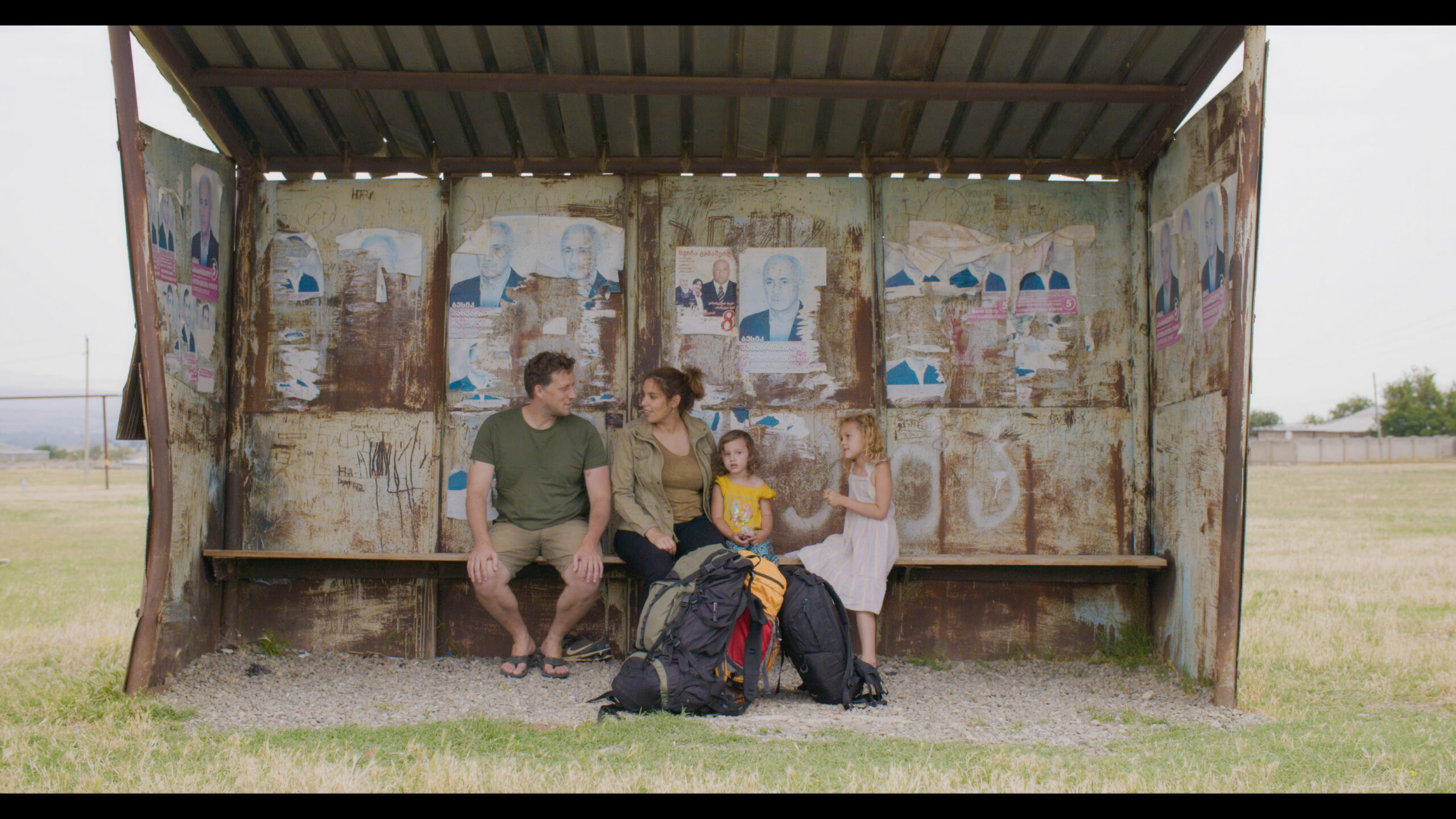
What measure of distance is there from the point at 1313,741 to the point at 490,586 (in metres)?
4.02

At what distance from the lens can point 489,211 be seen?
621 cm

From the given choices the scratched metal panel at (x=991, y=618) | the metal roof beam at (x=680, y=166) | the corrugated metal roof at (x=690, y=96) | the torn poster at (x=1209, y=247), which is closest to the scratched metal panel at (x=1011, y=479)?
the scratched metal panel at (x=991, y=618)

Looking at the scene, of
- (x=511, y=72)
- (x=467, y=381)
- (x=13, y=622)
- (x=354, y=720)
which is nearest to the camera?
(x=354, y=720)

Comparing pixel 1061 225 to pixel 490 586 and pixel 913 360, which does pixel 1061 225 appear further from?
pixel 490 586

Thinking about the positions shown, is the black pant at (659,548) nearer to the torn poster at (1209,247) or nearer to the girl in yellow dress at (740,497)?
the girl in yellow dress at (740,497)

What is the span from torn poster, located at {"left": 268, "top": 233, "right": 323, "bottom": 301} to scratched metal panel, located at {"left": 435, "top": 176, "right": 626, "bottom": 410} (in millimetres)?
854

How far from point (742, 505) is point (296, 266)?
10.4 ft

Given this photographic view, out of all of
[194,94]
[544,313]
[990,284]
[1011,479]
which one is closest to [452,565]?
[544,313]

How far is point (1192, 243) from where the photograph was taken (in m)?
5.45

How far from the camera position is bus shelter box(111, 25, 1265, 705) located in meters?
5.88

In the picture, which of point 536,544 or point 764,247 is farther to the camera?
point 764,247

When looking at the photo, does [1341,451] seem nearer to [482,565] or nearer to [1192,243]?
[1192,243]
